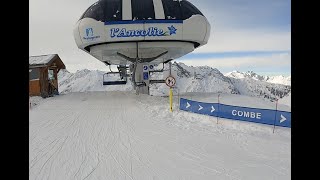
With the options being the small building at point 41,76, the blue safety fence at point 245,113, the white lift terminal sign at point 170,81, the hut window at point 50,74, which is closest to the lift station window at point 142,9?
the white lift terminal sign at point 170,81

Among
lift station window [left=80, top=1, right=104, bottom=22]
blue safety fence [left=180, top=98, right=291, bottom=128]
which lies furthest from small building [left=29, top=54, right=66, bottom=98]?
blue safety fence [left=180, top=98, right=291, bottom=128]

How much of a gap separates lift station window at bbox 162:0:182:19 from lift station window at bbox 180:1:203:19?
353 mm

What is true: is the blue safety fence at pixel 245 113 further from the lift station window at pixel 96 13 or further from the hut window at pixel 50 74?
the hut window at pixel 50 74

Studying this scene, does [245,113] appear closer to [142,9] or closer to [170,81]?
[170,81]

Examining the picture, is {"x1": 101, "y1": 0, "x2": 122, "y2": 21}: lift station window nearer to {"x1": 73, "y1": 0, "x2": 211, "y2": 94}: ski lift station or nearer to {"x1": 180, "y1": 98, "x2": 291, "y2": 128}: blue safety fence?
{"x1": 73, "y1": 0, "x2": 211, "y2": 94}: ski lift station

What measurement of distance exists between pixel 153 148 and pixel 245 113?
546cm

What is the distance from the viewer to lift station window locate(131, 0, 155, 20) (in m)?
21.3

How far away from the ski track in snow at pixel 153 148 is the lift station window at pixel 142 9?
29.9ft

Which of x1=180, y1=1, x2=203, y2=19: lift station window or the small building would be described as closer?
x1=180, y1=1, x2=203, y2=19: lift station window

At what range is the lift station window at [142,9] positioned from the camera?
21266mm

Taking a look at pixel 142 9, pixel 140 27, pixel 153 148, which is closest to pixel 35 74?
pixel 140 27

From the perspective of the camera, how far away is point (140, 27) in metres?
20.8
